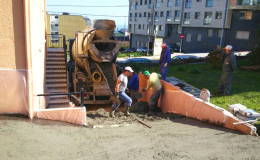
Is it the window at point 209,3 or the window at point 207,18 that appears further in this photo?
the window at point 207,18

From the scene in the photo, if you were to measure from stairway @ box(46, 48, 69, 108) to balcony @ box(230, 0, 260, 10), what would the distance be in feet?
88.4

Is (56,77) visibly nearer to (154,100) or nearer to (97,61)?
(97,61)

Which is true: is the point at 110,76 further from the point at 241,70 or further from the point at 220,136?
the point at 241,70

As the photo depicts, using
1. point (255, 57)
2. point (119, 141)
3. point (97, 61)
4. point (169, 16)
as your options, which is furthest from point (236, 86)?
point (169, 16)

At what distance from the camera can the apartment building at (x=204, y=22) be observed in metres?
31.2

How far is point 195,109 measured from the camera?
7016 millimetres

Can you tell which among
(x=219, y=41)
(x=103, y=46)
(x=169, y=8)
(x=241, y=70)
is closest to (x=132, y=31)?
(x=169, y=8)

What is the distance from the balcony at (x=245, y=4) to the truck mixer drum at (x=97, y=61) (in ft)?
85.7

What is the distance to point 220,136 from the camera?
5.60m

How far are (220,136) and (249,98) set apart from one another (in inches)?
154

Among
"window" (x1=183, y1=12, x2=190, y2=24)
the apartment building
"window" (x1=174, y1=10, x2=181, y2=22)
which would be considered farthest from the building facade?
"window" (x1=183, y1=12, x2=190, y2=24)

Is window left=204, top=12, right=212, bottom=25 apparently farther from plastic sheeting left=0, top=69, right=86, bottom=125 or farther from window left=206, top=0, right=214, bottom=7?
plastic sheeting left=0, top=69, right=86, bottom=125

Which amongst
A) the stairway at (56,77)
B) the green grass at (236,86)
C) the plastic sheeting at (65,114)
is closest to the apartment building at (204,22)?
the green grass at (236,86)

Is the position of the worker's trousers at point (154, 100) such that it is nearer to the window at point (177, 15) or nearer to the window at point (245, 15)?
the window at point (245, 15)
